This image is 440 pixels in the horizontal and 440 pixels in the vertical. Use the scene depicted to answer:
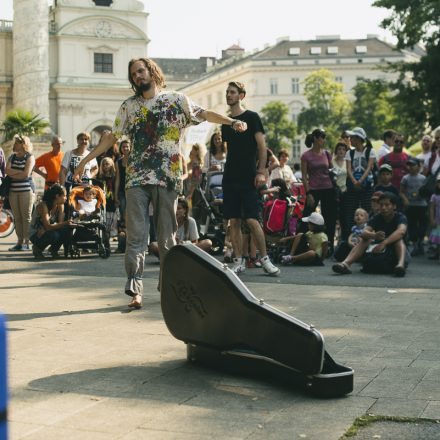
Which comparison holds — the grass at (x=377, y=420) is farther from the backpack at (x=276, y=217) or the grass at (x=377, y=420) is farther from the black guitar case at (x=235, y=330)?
the backpack at (x=276, y=217)

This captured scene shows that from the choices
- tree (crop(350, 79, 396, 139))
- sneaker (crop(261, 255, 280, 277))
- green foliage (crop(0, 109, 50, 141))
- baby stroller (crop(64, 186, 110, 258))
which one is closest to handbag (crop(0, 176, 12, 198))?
baby stroller (crop(64, 186, 110, 258))

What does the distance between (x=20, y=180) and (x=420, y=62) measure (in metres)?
20.9

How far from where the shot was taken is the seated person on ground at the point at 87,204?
Answer: 14.6 m

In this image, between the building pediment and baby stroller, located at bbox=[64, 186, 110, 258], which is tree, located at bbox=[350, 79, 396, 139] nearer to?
the building pediment

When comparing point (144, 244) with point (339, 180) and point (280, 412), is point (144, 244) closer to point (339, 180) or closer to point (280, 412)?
point (280, 412)

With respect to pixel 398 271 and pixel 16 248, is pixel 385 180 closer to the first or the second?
pixel 398 271

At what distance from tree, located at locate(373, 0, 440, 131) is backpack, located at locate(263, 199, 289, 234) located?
20529mm

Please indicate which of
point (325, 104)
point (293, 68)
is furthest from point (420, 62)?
point (293, 68)

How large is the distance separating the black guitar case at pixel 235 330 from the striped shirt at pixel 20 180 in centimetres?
1072

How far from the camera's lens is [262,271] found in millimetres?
Answer: 11797

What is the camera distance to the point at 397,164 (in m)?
15.9

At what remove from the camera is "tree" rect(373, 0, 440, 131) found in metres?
33.3

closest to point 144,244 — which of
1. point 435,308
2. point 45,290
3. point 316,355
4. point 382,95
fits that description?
point 45,290

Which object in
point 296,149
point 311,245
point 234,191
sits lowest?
point 311,245
